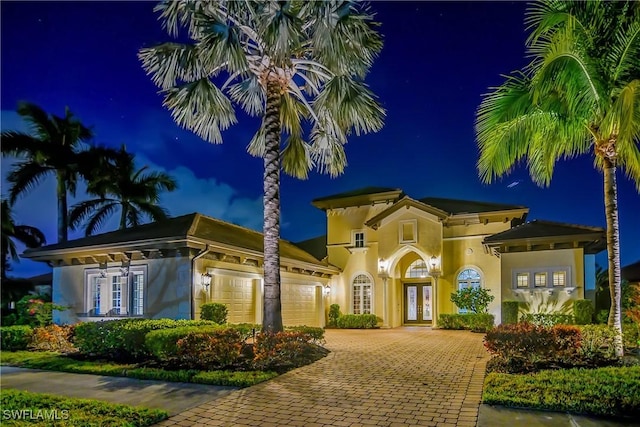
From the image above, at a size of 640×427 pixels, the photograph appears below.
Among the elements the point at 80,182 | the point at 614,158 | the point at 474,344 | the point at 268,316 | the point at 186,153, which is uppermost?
the point at 186,153

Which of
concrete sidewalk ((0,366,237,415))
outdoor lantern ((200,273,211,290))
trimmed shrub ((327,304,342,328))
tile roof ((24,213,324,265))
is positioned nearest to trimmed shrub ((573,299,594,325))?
trimmed shrub ((327,304,342,328))

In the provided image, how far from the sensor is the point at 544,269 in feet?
60.1

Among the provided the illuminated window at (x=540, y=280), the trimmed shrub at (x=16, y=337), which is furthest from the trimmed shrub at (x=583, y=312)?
the trimmed shrub at (x=16, y=337)

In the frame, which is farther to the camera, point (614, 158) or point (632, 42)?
point (614, 158)

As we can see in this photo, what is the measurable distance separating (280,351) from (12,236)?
1863cm

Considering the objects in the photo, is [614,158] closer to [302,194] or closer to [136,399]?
[136,399]

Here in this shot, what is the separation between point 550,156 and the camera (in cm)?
1041

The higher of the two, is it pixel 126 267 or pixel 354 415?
pixel 126 267

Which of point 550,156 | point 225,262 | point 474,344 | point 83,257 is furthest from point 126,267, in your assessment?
point 550,156

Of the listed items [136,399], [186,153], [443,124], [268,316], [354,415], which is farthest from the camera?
[186,153]

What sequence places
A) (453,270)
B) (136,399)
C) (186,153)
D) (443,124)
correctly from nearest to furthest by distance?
(136,399)
(453,270)
(443,124)
(186,153)

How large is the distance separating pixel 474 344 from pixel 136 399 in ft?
35.0

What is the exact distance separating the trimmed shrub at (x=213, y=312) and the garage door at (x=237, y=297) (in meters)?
0.78

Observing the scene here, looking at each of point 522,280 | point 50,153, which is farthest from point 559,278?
point 50,153
